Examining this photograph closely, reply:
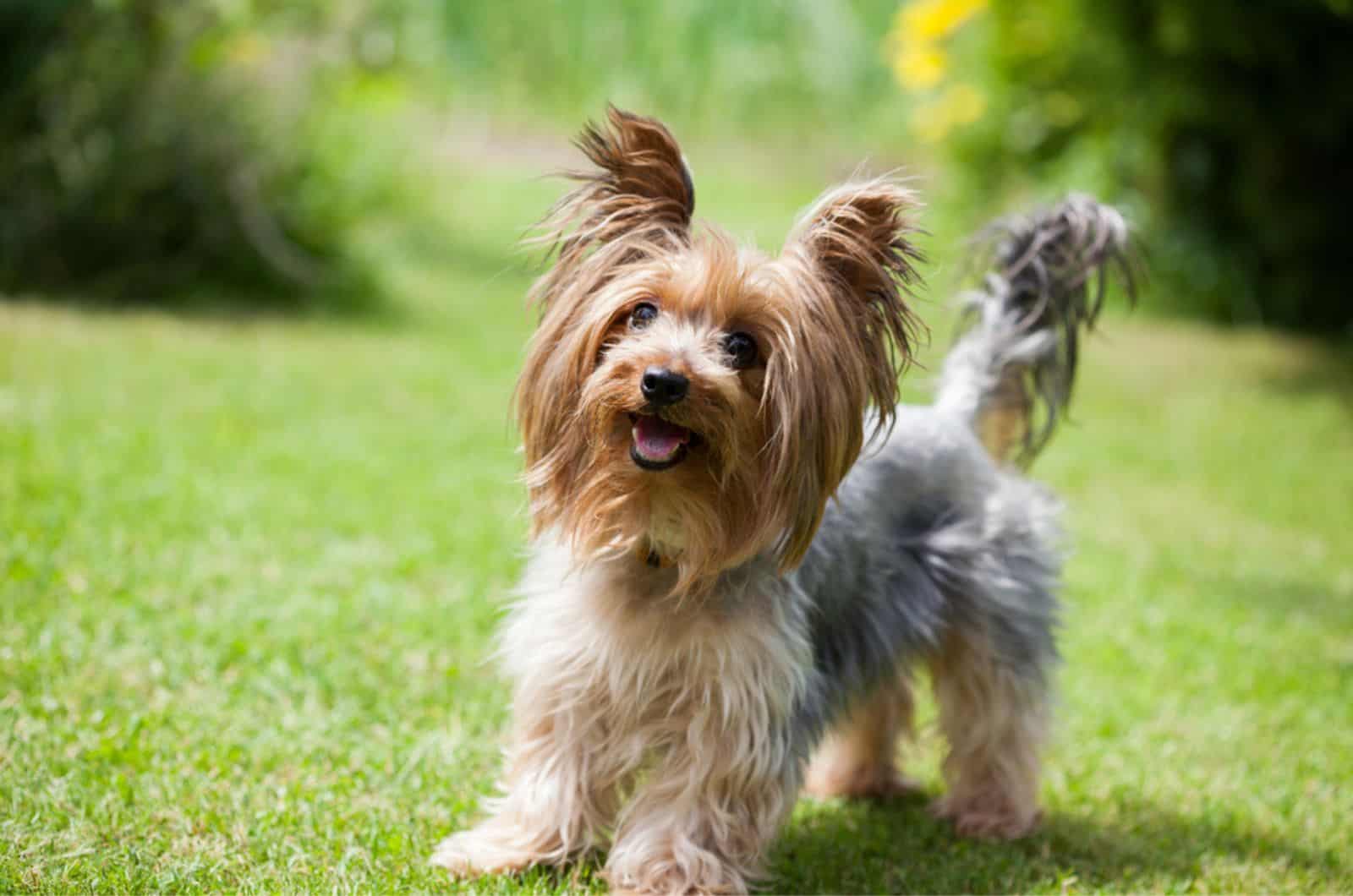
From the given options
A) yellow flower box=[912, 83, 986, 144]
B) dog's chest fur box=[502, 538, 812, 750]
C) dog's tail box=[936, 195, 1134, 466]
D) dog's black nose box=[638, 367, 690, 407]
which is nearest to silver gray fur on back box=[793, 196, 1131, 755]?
dog's tail box=[936, 195, 1134, 466]

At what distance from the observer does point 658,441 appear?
3402 millimetres

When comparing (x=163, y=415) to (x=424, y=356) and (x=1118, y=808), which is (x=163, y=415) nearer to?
(x=424, y=356)

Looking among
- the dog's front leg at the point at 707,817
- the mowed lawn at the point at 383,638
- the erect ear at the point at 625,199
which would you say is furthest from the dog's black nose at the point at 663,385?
the dog's front leg at the point at 707,817

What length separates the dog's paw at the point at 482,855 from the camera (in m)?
3.62

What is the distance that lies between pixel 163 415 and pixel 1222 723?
568cm

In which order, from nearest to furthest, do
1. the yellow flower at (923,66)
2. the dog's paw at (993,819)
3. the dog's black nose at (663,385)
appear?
the dog's black nose at (663,385) < the dog's paw at (993,819) < the yellow flower at (923,66)

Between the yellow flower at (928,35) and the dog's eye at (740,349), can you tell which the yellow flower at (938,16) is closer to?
the yellow flower at (928,35)

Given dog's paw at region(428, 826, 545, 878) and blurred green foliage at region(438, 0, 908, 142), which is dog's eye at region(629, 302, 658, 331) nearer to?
dog's paw at region(428, 826, 545, 878)

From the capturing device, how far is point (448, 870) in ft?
11.9

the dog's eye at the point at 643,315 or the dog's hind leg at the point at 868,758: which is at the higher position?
the dog's eye at the point at 643,315

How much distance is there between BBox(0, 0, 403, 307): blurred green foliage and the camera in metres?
10.3

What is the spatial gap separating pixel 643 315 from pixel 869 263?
601mm

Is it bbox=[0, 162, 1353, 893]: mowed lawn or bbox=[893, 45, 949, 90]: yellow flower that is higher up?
bbox=[893, 45, 949, 90]: yellow flower

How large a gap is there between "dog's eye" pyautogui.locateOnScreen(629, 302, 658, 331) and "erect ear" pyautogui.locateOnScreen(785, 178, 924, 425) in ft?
1.26
